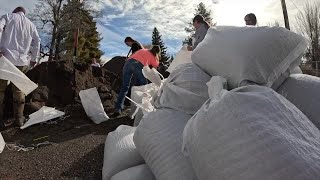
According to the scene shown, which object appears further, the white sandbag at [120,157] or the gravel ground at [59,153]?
the gravel ground at [59,153]

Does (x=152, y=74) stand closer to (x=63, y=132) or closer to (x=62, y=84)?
(x=63, y=132)

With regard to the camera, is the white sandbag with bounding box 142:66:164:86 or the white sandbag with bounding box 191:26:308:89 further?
the white sandbag with bounding box 142:66:164:86

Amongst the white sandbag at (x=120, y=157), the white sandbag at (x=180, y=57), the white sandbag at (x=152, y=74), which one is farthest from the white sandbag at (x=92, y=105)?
the white sandbag at (x=120, y=157)

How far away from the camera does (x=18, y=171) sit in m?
2.74

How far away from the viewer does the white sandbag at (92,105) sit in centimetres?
457

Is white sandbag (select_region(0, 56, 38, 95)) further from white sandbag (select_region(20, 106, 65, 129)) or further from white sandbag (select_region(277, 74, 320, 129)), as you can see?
white sandbag (select_region(277, 74, 320, 129))

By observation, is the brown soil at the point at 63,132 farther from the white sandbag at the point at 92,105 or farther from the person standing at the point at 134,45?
the person standing at the point at 134,45

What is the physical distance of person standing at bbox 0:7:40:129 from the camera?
13.7ft

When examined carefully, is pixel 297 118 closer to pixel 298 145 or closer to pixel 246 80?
pixel 298 145

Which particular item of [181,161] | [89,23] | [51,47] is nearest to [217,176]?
[181,161]

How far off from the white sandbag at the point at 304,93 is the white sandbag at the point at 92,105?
3.15m

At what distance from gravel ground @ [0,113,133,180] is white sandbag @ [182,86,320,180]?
1536 millimetres

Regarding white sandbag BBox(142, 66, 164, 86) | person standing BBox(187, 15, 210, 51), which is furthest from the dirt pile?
white sandbag BBox(142, 66, 164, 86)

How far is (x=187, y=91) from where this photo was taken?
190cm
